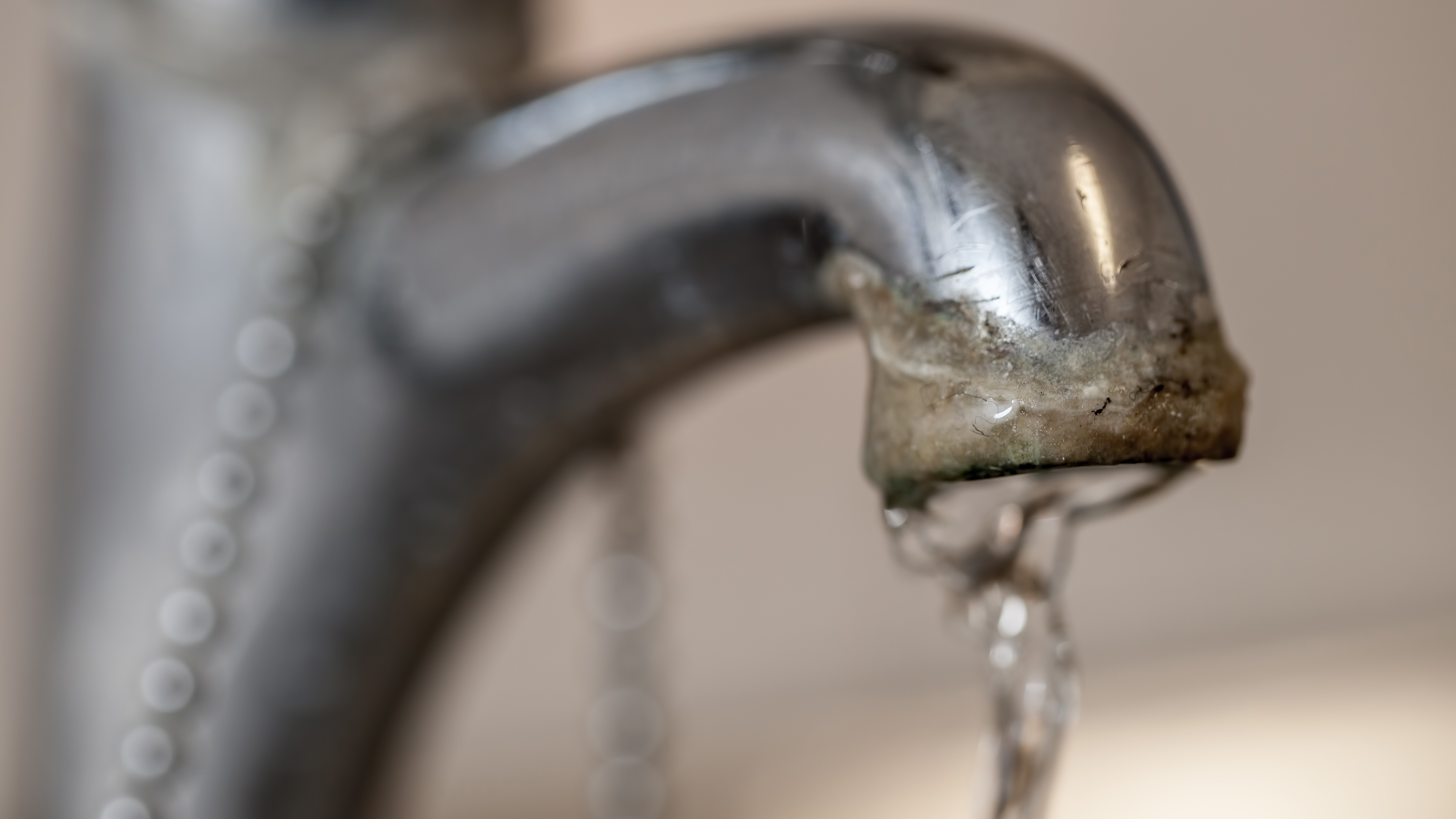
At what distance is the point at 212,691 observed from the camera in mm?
289

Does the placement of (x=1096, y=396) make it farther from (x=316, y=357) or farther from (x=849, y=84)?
(x=316, y=357)

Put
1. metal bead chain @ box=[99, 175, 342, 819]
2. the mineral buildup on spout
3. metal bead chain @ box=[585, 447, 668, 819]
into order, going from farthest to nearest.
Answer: metal bead chain @ box=[585, 447, 668, 819]
metal bead chain @ box=[99, 175, 342, 819]
the mineral buildup on spout

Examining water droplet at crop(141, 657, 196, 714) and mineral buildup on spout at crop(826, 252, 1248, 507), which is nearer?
mineral buildup on spout at crop(826, 252, 1248, 507)

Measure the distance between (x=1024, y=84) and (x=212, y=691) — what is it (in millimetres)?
211

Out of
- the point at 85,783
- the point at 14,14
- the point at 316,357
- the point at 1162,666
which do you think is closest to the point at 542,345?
the point at 316,357

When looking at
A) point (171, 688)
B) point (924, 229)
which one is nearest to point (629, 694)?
point (171, 688)

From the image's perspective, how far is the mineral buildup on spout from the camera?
150 mm

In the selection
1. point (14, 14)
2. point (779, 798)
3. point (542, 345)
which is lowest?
point (779, 798)

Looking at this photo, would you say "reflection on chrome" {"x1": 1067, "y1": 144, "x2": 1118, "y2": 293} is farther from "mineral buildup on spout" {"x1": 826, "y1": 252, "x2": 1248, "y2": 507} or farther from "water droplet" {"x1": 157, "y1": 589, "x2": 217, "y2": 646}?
"water droplet" {"x1": 157, "y1": 589, "x2": 217, "y2": 646}

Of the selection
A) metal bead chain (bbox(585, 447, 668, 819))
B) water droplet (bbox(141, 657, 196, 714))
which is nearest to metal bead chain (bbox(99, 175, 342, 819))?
water droplet (bbox(141, 657, 196, 714))

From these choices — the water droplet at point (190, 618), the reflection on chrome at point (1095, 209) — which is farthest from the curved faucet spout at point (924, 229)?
the water droplet at point (190, 618)

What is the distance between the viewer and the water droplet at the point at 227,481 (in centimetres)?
28

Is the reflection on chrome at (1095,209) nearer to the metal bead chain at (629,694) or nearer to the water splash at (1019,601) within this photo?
the water splash at (1019,601)

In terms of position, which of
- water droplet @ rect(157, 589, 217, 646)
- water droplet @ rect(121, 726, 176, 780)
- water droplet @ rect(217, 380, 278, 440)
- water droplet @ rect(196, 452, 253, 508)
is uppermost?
water droplet @ rect(217, 380, 278, 440)
